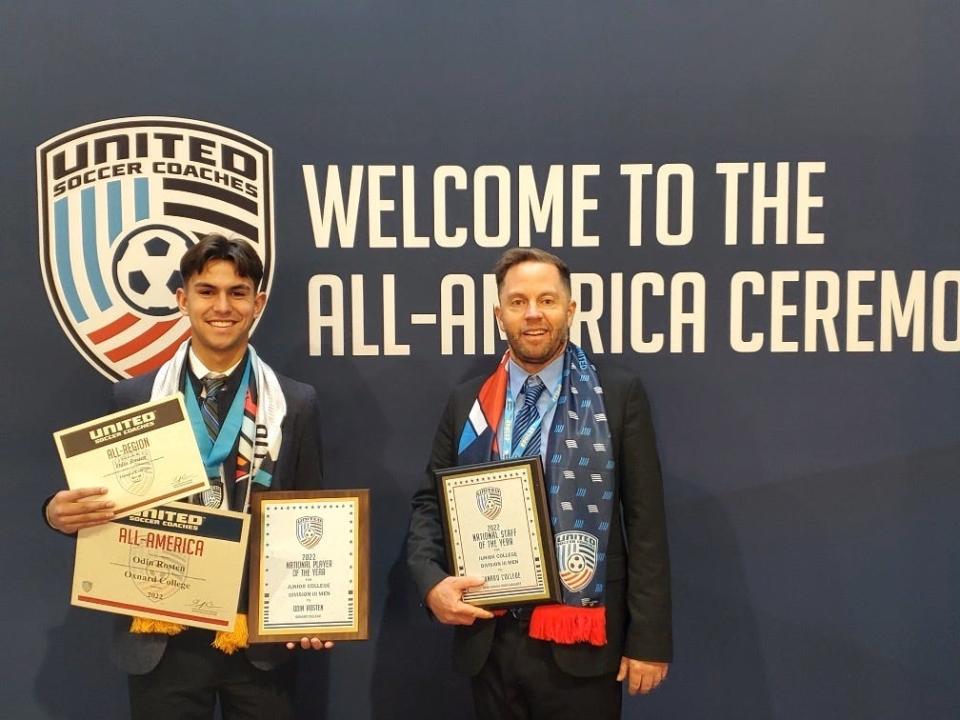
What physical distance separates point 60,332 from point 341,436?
0.95 m

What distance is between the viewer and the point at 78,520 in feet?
6.45

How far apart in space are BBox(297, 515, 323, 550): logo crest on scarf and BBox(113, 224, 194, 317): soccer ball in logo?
96cm

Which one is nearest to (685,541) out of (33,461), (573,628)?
(573,628)

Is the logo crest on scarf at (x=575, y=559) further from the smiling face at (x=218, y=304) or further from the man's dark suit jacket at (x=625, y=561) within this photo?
the smiling face at (x=218, y=304)

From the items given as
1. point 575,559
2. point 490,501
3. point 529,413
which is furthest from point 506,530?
Answer: point 529,413

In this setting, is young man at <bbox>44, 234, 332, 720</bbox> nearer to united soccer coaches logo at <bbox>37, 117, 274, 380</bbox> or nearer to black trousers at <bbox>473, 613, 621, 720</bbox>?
black trousers at <bbox>473, 613, 621, 720</bbox>

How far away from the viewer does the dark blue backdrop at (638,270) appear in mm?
2572

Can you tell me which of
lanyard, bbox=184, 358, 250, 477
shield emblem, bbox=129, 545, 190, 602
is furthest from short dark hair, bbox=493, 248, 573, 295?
shield emblem, bbox=129, 545, 190, 602

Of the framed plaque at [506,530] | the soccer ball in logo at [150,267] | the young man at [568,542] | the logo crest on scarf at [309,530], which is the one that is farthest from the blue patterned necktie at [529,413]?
the soccer ball in logo at [150,267]

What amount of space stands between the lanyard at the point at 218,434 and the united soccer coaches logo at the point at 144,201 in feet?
2.05

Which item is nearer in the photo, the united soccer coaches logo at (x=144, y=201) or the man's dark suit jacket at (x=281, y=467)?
the man's dark suit jacket at (x=281, y=467)

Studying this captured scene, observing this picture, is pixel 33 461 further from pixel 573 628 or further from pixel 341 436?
pixel 573 628

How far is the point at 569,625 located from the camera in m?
1.97

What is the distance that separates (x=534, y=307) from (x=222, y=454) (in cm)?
84
